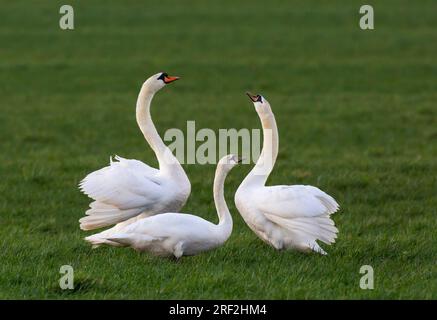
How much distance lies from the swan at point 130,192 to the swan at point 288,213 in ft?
2.03

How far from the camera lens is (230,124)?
18.9 meters

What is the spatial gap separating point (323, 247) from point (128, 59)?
1896 centimetres

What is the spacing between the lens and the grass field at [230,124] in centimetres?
830

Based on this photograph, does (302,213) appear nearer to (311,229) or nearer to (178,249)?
(311,229)

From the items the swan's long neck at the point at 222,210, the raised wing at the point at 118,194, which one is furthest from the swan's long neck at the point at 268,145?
the raised wing at the point at 118,194

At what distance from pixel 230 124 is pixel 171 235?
10.4 m

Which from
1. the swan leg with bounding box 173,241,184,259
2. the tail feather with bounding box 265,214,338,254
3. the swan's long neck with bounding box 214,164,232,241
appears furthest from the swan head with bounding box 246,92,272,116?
the swan leg with bounding box 173,241,184,259

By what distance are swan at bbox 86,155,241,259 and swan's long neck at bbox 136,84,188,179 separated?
0.92 metres

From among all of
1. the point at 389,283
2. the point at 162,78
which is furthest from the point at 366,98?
the point at 389,283

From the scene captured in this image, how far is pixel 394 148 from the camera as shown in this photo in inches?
637

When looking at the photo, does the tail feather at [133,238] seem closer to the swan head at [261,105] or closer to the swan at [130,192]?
the swan at [130,192]

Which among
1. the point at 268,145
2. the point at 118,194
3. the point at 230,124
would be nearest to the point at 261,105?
the point at 268,145
